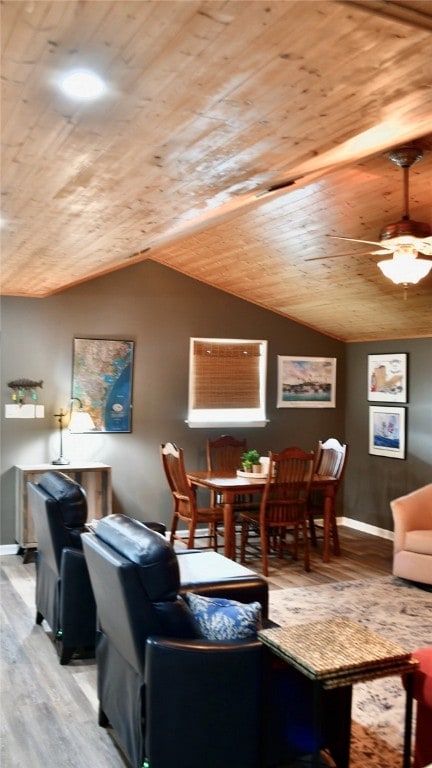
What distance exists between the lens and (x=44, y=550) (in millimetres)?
4250

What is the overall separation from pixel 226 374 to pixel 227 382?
0.09m

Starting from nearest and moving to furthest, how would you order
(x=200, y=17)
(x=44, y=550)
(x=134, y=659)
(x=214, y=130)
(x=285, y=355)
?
(x=200, y=17) → (x=214, y=130) → (x=134, y=659) → (x=44, y=550) → (x=285, y=355)

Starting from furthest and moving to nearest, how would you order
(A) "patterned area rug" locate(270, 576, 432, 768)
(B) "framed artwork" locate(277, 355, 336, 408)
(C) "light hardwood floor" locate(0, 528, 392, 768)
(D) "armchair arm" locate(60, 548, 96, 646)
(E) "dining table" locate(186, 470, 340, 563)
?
(B) "framed artwork" locate(277, 355, 336, 408)
(E) "dining table" locate(186, 470, 340, 563)
(D) "armchair arm" locate(60, 548, 96, 646)
(A) "patterned area rug" locate(270, 576, 432, 768)
(C) "light hardwood floor" locate(0, 528, 392, 768)

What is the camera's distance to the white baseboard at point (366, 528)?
24.5 feet

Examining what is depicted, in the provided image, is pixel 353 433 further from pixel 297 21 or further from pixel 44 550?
pixel 297 21

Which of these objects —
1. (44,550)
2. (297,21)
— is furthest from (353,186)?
(44,550)

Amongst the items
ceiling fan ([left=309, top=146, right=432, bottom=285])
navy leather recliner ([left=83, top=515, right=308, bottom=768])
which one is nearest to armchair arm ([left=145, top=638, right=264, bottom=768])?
navy leather recliner ([left=83, top=515, right=308, bottom=768])

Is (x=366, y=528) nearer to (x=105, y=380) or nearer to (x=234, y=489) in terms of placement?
(x=234, y=489)

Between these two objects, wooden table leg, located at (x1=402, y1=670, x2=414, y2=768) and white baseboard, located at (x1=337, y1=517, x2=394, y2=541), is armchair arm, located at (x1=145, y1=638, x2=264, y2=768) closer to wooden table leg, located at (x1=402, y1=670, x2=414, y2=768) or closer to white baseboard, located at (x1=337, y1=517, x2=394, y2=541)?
wooden table leg, located at (x1=402, y1=670, x2=414, y2=768)

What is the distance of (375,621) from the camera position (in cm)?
474

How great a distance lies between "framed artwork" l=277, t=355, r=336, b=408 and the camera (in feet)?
25.8

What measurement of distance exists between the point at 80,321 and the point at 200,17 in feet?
17.3

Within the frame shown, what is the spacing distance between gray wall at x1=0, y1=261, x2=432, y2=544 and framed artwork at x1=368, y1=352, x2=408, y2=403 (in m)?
0.11

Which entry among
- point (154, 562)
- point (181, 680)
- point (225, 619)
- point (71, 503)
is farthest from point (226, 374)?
point (181, 680)
